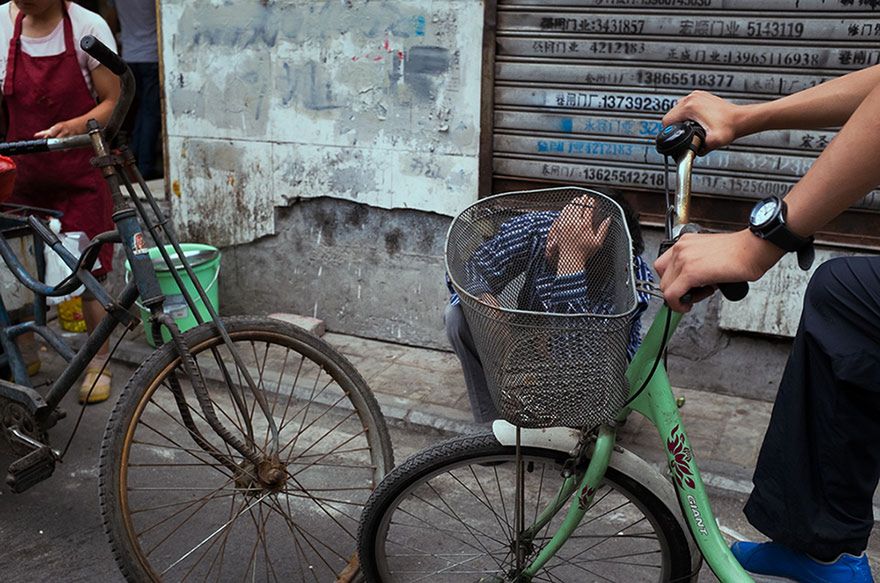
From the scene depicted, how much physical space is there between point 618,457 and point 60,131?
2.68 metres

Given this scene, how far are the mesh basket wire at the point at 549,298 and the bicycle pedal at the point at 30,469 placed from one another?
192 cm

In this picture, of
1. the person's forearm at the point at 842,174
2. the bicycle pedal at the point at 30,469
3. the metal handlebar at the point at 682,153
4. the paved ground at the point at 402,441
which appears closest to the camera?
the person's forearm at the point at 842,174

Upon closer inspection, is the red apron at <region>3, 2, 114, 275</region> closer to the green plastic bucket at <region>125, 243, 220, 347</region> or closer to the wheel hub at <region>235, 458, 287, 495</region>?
the green plastic bucket at <region>125, 243, 220, 347</region>

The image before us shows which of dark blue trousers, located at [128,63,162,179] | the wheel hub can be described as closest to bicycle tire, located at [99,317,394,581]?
the wheel hub

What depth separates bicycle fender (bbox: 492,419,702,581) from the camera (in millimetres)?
2348

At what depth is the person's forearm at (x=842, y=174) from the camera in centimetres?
169

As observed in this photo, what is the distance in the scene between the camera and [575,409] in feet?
6.54

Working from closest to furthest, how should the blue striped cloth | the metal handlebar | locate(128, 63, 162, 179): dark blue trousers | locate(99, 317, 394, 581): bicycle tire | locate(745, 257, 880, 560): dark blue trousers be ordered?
1. locate(745, 257, 880, 560): dark blue trousers
2. the metal handlebar
3. the blue striped cloth
4. locate(99, 317, 394, 581): bicycle tire
5. locate(128, 63, 162, 179): dark blue trousers

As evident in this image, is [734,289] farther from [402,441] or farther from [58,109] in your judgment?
[58,109]

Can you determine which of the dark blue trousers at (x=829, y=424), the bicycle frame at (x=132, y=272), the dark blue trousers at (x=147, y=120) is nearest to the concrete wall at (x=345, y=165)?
the dark blue trousers at (x=147, y=120)

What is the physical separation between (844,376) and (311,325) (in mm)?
4015

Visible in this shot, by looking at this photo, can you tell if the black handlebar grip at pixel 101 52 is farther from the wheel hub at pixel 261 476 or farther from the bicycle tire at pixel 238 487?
the wheel hub at pixel 261 476

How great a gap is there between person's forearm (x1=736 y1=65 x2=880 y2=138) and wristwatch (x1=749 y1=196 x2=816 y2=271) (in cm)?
47

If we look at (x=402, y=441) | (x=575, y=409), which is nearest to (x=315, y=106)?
(x=402, y=441)
